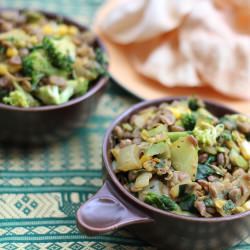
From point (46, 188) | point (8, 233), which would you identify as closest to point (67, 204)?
point (46, 188)

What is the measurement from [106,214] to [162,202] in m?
0.16

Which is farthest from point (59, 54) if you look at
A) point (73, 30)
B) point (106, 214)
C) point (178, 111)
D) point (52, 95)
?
point (106, 214)

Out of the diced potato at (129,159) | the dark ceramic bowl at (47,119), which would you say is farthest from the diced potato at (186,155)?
the dark ceramic bowl at (47,119)

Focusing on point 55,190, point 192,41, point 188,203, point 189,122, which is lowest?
point 55,190

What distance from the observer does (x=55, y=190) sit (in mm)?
1860

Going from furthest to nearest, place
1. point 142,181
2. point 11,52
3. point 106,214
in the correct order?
point 11,52 < point 142,181 < point 106,214

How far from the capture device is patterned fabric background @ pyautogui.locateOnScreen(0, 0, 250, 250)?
65.8 inches

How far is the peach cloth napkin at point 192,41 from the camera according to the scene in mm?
2197

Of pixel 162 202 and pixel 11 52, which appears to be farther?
pixel 11 52

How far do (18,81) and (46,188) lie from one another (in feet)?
1.28

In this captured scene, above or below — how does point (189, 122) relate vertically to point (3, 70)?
below

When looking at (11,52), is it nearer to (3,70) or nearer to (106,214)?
(3,70)

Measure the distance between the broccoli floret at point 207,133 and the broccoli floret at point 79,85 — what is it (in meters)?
0.47

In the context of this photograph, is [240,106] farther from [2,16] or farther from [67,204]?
[2,16]
